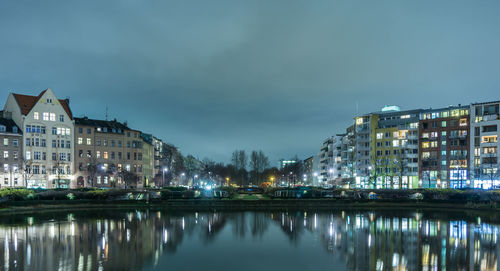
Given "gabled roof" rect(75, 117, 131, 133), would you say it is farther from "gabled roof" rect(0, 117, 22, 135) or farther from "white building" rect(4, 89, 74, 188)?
"gabled roof" rect(0, 117, 22, 135)

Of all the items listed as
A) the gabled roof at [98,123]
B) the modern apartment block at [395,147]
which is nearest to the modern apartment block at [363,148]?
the modern apartment block at [395,147]

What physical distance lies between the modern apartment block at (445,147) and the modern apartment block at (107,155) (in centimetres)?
8618

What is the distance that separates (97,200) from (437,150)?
103 metres

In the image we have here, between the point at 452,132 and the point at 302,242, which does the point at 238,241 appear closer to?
the point at 302,242

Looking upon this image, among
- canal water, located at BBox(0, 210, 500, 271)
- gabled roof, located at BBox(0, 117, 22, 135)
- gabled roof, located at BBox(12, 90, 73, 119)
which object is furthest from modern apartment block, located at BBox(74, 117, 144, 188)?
canal water, located at BBox(0, 210, 500, 271)

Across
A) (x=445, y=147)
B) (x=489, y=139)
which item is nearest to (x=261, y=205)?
(x=489, y=139)

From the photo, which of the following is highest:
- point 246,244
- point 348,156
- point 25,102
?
point 25,102

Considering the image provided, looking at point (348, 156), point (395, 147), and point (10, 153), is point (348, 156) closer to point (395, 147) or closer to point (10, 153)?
point (395, 147)

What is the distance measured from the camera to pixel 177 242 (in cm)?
3359

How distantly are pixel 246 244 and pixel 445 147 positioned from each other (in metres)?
109

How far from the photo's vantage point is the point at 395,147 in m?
136

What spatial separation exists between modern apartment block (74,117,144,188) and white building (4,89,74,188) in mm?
2973

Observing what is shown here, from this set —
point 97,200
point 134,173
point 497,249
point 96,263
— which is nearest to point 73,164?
point 134,173

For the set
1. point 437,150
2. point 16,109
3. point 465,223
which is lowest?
point 465,223
